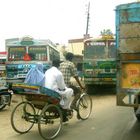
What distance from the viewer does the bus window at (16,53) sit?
18578 millimetres

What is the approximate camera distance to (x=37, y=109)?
9336mm

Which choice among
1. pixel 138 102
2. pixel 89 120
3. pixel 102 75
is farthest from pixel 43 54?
pixel 138 102

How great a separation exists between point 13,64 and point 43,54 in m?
1.40

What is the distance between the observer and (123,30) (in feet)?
29.0

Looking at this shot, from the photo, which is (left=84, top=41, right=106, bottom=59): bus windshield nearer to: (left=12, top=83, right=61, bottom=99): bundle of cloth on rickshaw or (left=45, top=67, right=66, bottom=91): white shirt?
(left=45, top=67, right=66, bottom=91): white shirt

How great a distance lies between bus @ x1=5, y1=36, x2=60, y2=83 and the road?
235 inches

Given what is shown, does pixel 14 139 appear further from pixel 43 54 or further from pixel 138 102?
pixel 43 54

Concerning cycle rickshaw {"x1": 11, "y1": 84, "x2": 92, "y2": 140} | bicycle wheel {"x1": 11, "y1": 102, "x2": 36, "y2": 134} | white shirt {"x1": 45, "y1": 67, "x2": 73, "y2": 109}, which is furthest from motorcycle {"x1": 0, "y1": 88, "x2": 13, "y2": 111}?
white shirt {"x1": 45, "y1": 67, "x2": 73, "y2": 109}

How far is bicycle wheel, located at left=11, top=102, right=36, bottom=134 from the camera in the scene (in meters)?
8.90

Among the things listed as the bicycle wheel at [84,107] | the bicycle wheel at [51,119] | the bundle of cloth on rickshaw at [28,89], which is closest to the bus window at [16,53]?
the bicycle wheel at [84,107]

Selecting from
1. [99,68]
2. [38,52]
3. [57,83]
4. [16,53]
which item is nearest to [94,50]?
[99,68]

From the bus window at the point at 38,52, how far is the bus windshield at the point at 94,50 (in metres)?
1.81

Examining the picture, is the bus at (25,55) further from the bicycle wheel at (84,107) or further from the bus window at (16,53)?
the bicycle wheel at (84,107)

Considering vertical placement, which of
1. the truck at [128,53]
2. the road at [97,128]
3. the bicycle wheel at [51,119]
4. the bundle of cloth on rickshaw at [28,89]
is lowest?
the road at [97,128]
